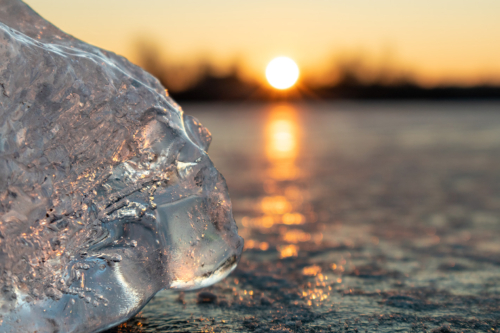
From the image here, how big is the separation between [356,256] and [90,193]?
136cm

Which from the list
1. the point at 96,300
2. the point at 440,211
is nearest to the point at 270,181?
the point at 440,211

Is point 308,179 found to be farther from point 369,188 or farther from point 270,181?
point 369,188

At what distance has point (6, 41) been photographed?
1.22 meters

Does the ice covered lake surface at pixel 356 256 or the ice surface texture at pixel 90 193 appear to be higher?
the ice surface texture at pixel 90 193

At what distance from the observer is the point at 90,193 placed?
4.41 feet

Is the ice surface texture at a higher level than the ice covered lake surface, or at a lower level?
higher

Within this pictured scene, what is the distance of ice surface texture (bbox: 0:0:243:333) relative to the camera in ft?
4.00

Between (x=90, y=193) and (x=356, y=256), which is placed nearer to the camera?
(x=90, y=193)

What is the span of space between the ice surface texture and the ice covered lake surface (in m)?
0.18

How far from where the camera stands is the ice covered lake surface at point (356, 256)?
1.47m

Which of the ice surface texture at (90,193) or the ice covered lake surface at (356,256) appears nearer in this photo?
the ice surface texture at (90,193)

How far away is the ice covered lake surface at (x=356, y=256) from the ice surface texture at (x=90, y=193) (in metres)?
0.18

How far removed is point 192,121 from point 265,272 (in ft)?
2.39

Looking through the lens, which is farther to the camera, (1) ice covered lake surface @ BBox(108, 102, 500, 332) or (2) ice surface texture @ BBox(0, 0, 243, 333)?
(1) ice covered lake surface @ BBox(108, 102, 500, 332)
